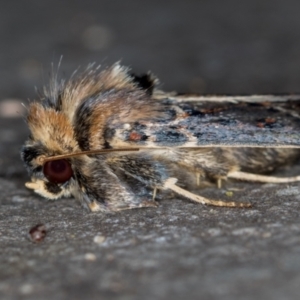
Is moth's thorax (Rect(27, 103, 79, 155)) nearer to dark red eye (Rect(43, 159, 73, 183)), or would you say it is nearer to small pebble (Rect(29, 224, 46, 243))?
dark red eye (Rect(43, 159, 73, 183))

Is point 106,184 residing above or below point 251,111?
below

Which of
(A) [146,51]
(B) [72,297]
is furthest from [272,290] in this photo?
(A) [146,51]

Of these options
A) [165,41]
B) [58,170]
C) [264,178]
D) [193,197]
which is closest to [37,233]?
[58,170]

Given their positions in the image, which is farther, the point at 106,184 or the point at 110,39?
the point at 110,39

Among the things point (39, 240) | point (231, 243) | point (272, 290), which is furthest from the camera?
point (39, 240)

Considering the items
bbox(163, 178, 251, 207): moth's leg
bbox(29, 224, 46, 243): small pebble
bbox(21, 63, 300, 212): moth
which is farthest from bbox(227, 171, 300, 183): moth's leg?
bbox(29, 224, 46, 243): small pebble

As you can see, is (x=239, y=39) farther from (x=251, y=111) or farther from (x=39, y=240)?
(x=39, y=240)

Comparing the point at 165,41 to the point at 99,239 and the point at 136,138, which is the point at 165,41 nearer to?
the point at 136,138
